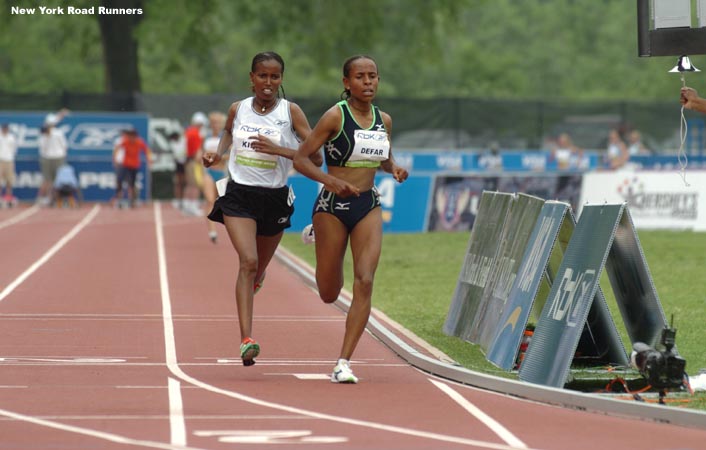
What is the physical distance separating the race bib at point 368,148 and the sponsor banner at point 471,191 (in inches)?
680

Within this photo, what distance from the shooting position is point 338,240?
10266mm

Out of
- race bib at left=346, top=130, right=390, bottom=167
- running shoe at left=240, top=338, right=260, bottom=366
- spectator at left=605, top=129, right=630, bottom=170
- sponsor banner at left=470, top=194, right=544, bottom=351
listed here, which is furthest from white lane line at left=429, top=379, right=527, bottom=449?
spectator at left=605, top=129, right=630, bottom=170

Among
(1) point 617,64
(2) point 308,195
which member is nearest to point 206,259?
(2) point 308,195

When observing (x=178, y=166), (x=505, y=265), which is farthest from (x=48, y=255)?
(x=178, y=166)

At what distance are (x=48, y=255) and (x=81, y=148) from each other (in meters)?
17.0

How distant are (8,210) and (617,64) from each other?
64.8m

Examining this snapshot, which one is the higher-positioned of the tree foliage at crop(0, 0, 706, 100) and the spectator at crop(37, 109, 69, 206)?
the tree foliage at crop(0, 0, 706, 100)

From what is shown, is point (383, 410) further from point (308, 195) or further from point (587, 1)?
point (587, 1)

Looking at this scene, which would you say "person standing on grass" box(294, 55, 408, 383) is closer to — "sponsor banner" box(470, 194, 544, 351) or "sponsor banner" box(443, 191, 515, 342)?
"sponsor banner" box(470, 194, 544, 351)

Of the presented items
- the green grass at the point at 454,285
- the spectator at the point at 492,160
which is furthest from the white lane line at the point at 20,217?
the spectator at the point at 492,160

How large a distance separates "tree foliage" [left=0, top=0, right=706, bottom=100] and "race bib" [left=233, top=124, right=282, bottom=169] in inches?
1244

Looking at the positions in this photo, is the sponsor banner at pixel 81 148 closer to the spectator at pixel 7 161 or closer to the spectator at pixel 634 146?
the spectator at pixel 7 161

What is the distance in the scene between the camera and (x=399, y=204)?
28094mm

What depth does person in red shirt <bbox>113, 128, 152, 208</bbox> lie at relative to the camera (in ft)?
118
